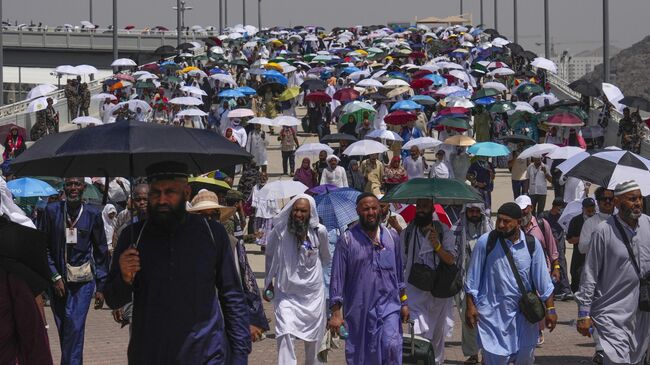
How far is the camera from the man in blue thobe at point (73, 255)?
33.9 ft

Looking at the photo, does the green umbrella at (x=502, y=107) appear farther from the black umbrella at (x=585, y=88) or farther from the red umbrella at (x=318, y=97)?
the red umbrella at (x=318, y=97)

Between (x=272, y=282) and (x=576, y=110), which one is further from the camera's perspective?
(x=576, y=110)

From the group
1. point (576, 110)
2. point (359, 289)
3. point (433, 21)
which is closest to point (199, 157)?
point (359, 289)

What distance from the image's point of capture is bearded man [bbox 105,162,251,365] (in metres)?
6.29

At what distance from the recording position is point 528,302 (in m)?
9.56

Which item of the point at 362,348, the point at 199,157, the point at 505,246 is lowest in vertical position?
the point at 362,348

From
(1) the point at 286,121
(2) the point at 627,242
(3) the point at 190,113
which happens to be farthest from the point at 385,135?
(2) the point at 627,242

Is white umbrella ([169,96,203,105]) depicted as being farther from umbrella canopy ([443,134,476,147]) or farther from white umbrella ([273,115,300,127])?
umbrella canopy ([443,134,476,147])

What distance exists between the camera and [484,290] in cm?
975

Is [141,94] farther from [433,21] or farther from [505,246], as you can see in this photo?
[433,21]

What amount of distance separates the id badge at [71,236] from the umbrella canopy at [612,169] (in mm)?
3538

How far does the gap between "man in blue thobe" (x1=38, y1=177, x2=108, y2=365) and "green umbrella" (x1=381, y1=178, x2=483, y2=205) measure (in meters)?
2.19

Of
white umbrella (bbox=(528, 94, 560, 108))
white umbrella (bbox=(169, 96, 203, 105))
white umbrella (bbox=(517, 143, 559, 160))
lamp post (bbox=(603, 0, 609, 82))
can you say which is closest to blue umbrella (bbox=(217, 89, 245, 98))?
white umbrella (bbox=(169, 96, 203, 105))

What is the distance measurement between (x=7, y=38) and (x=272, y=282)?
74195 mm
